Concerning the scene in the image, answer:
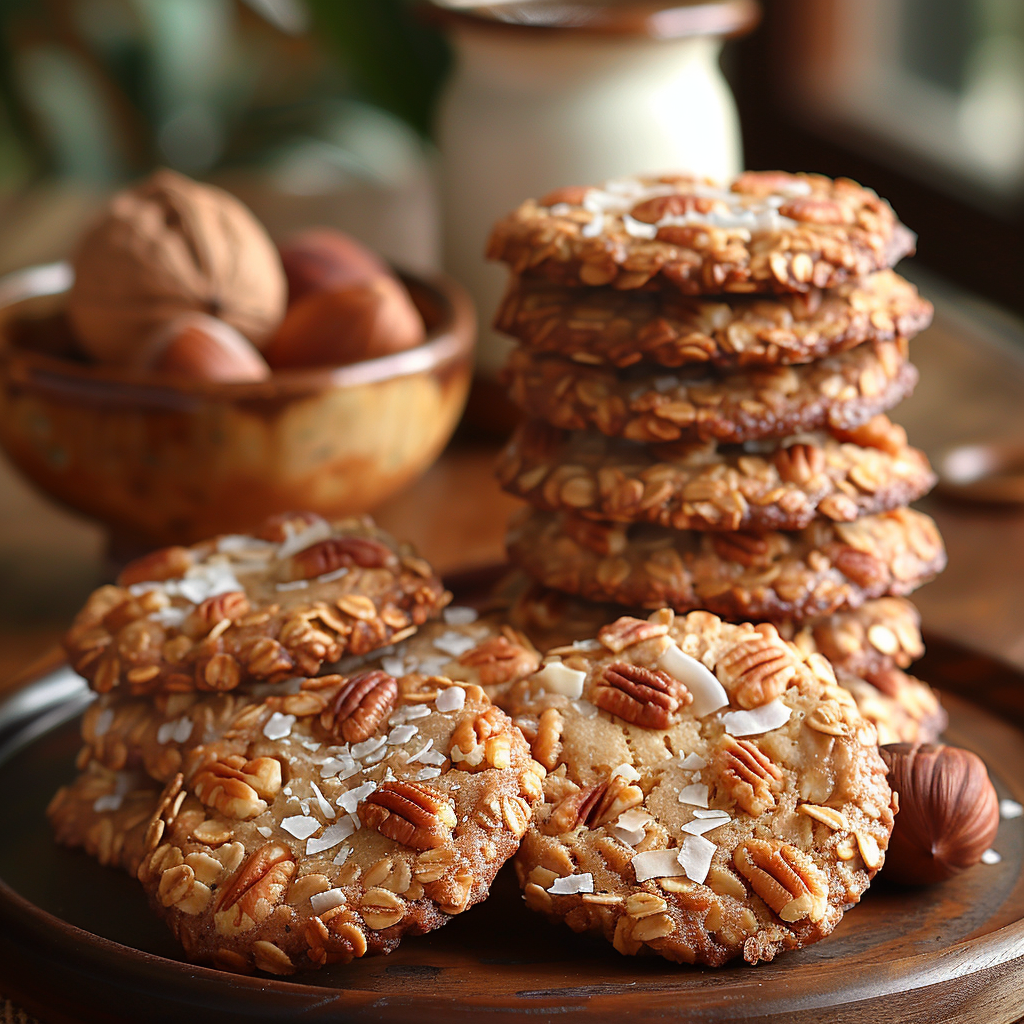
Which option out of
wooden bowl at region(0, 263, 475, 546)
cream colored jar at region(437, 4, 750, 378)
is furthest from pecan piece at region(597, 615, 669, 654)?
cream colored jar at region(437, 4, 750, 378)

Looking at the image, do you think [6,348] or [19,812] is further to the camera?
[6,348]

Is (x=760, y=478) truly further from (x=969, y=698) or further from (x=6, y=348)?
(x=6, y=348)

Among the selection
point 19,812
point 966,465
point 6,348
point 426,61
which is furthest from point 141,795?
point 426,61

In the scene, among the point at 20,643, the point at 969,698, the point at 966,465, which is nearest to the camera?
the point at 969,698

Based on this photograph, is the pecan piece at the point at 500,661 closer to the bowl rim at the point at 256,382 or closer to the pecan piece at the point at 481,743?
the pecan piece at the point at 481,743

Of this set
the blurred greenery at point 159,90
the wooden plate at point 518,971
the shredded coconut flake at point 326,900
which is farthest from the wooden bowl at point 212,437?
the blurred greenery at point 159,90

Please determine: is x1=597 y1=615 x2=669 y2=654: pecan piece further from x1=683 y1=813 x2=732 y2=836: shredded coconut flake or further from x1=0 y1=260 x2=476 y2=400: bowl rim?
x1=0 y1=260 x2=476 y2=400: bowl rim
